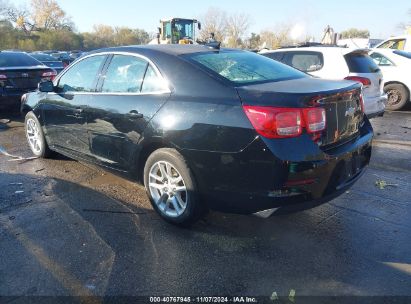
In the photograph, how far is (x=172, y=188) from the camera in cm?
361

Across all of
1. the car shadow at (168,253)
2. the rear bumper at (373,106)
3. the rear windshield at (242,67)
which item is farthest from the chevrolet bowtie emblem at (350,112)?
the rear bumper at (373,106)

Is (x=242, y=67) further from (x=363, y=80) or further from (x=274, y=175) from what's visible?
(x=363, y=80)

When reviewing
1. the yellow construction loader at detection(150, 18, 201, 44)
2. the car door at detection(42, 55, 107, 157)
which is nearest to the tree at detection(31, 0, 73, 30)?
the yellow construction loader at detection(150, 18, 201, 44)

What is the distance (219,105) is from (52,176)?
298 cm

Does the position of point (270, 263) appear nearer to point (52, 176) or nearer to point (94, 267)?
point (94, 267)

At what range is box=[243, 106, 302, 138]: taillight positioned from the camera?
2.86 metres

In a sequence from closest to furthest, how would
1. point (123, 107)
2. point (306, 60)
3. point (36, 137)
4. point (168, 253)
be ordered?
point (168, 253) < point (123, 107) < point (36, 137) < point (306, 60)

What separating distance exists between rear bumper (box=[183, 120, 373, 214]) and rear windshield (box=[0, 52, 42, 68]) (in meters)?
7.45

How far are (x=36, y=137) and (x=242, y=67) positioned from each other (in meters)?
3.62

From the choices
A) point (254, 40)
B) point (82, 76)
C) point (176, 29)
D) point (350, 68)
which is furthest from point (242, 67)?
point (254, 40)

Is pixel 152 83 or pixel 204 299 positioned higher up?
pixel 152 83

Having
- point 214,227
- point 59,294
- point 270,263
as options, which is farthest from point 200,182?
point 59,294

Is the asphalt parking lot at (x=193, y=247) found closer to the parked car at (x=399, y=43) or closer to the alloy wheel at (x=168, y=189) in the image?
the alloy wheel at (x=168, y=189)

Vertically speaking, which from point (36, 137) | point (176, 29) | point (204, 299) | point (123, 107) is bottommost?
point (204, 299)
